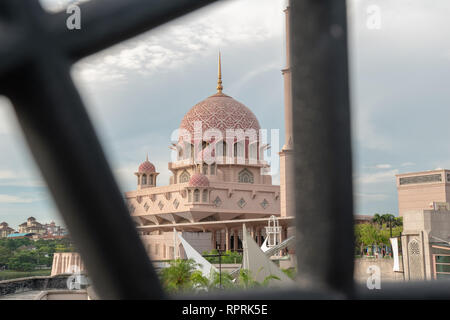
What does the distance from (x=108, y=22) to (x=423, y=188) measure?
4073 cm

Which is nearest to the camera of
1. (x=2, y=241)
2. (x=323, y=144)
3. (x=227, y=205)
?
(x=323, y=144)

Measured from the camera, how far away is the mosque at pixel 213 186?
106 feet

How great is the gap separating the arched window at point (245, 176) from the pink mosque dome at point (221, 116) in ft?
11.0

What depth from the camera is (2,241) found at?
2.25m

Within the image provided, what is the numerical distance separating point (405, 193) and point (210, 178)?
53.6ft

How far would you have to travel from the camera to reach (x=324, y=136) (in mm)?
663

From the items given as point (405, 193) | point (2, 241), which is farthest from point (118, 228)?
point (405, 193)

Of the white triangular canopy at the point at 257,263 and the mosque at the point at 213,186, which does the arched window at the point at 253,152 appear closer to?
the mosque at the point at 213,186

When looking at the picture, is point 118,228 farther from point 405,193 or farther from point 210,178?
point 405,193

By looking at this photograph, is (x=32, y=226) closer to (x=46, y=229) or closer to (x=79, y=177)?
(x=46, y=229)

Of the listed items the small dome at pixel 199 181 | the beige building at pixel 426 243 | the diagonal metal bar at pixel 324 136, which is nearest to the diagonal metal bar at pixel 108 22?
the diagonal metal bar at pixel 324 136

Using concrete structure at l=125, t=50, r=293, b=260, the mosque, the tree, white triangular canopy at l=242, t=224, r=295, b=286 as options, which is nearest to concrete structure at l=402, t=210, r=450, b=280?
white triangular canopy at l=242, t=224, r=295, b=286
